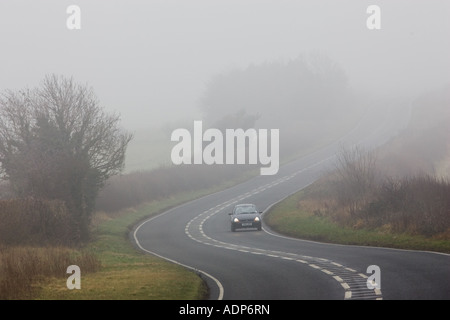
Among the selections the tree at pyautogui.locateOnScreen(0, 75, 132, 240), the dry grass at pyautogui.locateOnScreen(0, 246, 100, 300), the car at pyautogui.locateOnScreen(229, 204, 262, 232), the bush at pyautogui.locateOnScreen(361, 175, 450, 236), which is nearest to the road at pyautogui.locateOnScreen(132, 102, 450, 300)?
the car at pyautogui.locateOnScreen(229, 204, 262, 232)

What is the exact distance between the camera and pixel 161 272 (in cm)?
2128

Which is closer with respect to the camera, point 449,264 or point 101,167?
point 449,264

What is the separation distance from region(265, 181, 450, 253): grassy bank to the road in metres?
1.31

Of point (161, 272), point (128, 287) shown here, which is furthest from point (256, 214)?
point (128, 287)

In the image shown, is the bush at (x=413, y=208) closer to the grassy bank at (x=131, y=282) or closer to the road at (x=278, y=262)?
the road at (x=278, y=262)

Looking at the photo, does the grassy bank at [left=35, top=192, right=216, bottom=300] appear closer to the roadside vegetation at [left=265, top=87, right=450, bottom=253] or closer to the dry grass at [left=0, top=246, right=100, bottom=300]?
the dry grass at [left=0, top=246, right=100, bottom=300]

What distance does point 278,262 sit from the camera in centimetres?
2327

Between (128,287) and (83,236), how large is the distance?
1850 centimetres

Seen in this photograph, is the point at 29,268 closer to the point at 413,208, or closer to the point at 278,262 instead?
the point at 278,262

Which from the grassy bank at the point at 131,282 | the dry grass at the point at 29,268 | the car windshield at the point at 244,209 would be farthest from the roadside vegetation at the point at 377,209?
the dry grass at the point at 29,268

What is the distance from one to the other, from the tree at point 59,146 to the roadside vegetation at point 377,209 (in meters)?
11.8

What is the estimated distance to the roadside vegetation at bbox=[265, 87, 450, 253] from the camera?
28062 millimetres
